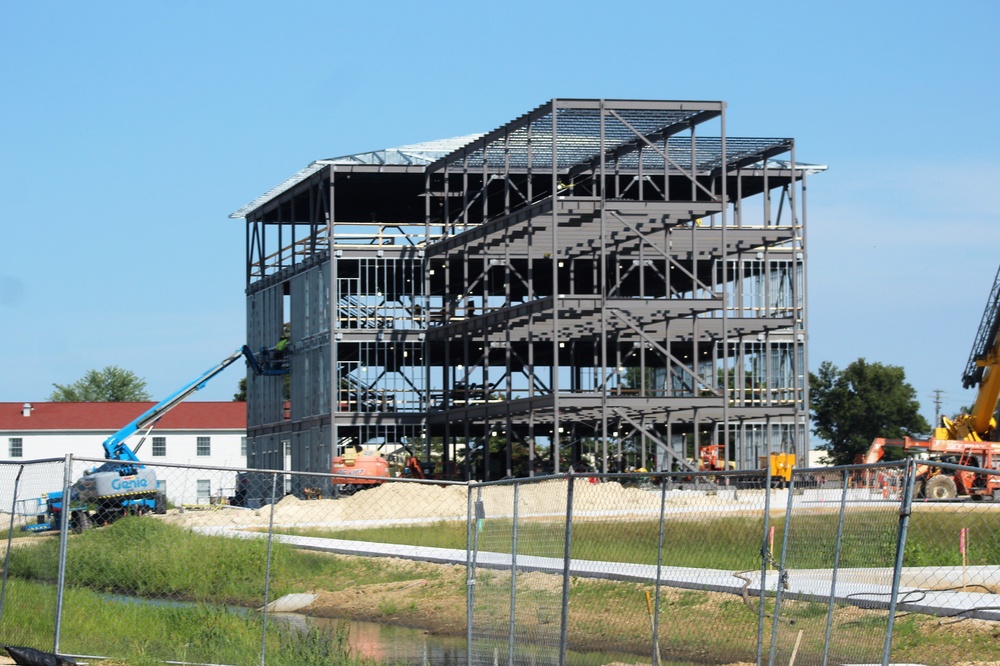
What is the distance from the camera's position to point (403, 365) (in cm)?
5369

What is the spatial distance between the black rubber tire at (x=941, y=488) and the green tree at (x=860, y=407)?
140 feet

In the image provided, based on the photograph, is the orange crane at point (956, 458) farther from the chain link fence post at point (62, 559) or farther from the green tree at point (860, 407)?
the green tree at point (860, 407)

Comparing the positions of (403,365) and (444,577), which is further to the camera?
(403,365)

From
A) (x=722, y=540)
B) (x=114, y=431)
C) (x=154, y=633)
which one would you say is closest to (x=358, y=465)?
(x=154, y=633)

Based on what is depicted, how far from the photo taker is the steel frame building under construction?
142 ft

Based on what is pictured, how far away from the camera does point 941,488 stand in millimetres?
43844

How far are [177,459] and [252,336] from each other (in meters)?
30.6

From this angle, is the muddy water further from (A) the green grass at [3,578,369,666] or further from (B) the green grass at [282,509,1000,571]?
(B) the green grass at [282,509,1000,571]

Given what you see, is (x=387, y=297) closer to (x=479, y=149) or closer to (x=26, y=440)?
(x=479, y=149)

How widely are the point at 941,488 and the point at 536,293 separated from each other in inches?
882

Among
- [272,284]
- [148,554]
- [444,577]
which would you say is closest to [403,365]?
[272,284]

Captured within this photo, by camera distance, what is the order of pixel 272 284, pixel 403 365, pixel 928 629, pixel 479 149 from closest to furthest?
pixel 928 629
pixel 479 149
pixel 403 365
pixel 272 284

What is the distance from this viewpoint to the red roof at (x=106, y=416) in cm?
8831

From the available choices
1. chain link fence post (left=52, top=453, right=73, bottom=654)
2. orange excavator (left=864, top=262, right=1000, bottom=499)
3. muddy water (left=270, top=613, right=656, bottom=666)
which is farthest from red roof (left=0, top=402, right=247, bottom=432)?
chain link fence post (left=52, top=453, right=73, bottom=654)
